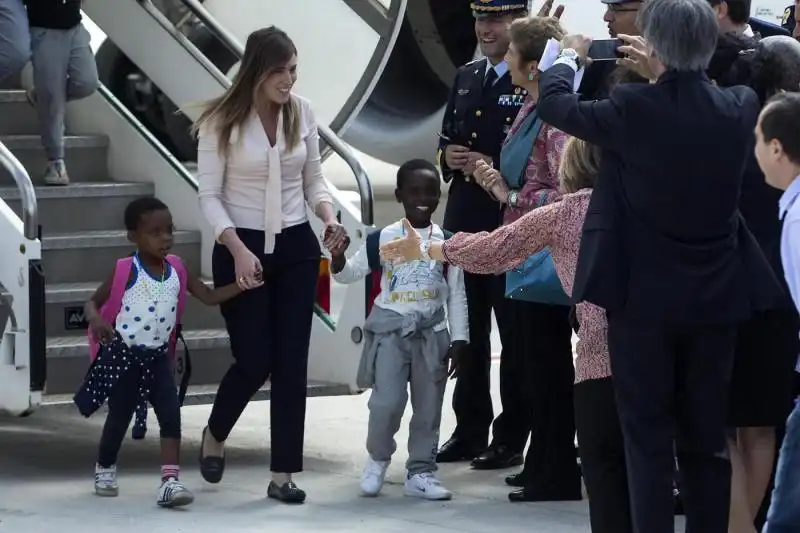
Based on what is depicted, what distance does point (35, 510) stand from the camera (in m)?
5.83

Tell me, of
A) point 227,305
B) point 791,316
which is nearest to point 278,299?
point 227,305

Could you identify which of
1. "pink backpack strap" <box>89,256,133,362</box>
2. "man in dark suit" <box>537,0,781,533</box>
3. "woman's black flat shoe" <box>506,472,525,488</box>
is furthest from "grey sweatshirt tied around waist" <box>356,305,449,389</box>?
"man in dark suit" <box>537,0,781,533</box>

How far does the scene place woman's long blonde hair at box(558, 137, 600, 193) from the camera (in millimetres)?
4926

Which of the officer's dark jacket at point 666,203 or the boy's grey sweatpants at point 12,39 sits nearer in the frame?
the officer's dark jacket at point 666,203

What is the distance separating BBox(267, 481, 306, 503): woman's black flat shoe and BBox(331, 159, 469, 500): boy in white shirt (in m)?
0.25

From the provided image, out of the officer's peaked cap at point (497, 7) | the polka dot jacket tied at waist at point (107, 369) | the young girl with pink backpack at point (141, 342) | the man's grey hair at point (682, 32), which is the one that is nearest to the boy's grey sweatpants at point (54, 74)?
the young girl with pink backpack at point (141, 342)

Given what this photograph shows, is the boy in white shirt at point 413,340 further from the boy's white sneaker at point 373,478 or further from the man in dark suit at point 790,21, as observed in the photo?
the man in dark suit at point 790,21

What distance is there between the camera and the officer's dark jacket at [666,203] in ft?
14.6

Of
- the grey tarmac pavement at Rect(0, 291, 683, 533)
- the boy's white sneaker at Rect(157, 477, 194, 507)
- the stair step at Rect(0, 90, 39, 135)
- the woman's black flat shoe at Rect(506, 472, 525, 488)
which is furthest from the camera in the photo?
the stair step at Rect(0, 90, 39, 135)

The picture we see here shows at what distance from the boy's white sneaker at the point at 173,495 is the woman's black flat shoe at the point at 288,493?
294 millimetres

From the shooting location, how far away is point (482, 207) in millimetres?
6531

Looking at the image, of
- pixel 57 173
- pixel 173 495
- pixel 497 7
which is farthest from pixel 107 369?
pixel 497 7

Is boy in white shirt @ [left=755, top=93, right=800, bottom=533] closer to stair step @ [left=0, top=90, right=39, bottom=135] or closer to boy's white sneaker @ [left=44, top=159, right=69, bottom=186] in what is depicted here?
boy's white sneaker @ [left=44, top=159, right=69, bottom=186]

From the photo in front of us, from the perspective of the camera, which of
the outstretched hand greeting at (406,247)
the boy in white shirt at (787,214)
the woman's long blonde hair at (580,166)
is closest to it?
the boy in white shirt at (787,214)
